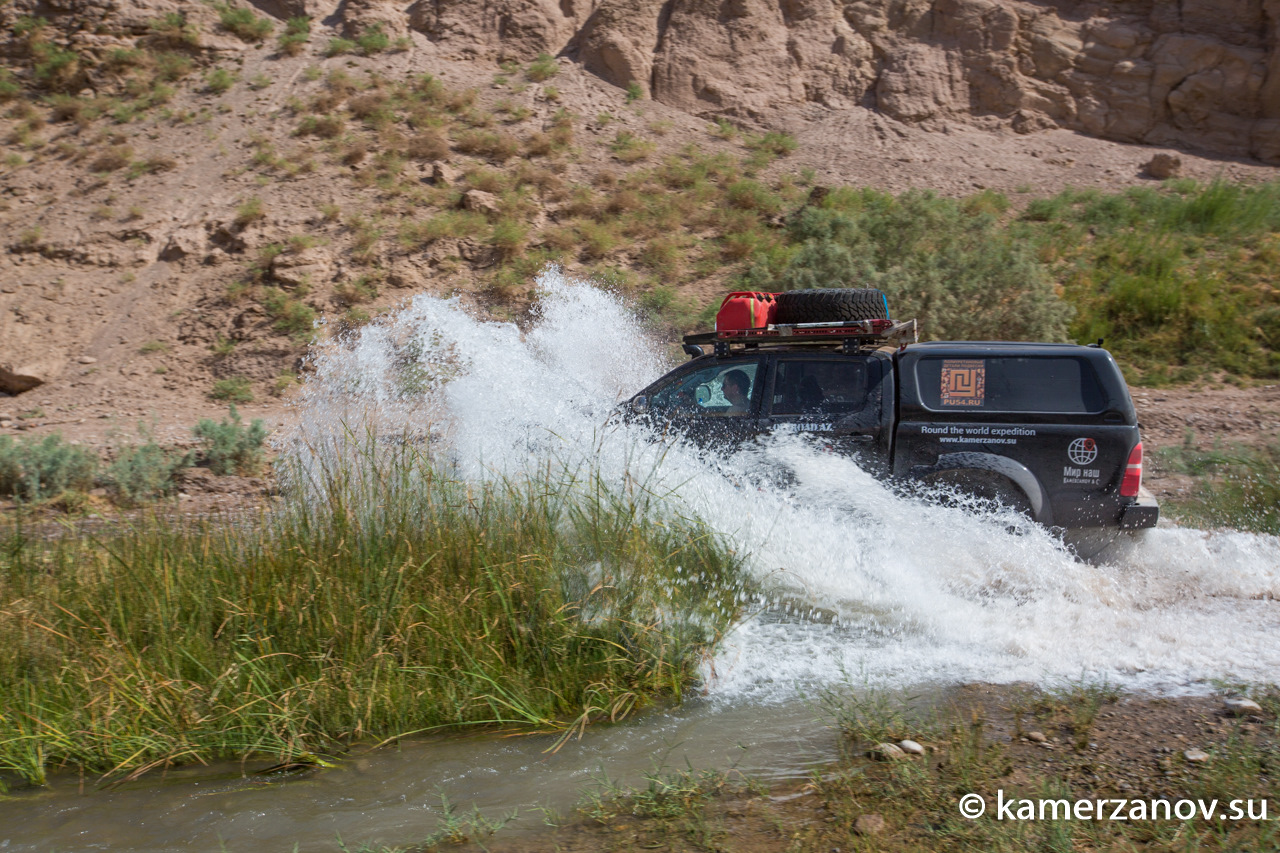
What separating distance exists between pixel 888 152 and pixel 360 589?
21.2m

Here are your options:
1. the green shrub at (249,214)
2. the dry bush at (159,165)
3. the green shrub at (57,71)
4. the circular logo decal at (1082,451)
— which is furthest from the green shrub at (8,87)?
the circular logo decal at (1082,451)

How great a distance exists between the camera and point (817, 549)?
617 cm

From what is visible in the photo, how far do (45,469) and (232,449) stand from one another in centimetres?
182

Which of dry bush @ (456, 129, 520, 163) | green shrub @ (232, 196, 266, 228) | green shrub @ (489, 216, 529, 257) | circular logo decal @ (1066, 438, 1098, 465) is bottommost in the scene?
circular logo decal @ (1066, 438, 1098, 465)

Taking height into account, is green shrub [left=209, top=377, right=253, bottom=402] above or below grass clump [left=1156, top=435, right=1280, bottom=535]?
below

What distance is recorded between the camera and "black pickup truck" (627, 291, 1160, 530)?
610cm

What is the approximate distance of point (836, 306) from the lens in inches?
272

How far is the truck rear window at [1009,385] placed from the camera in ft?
20.3

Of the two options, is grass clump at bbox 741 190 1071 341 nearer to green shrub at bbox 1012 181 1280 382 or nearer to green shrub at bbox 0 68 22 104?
green shrub at bbox 1012 181 1280 382

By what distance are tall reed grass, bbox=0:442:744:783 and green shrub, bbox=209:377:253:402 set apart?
10278 mm

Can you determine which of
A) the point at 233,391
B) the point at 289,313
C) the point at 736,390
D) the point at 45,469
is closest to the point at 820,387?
the point at 736,390

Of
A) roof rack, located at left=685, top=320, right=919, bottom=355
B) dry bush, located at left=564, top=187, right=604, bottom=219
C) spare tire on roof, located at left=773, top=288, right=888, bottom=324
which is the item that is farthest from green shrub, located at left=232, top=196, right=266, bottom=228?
spare tire on roof, located at left=773, top=288, right=888, bottom=324

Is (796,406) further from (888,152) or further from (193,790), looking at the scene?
(888,152)

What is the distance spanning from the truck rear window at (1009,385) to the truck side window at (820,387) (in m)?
0.43
